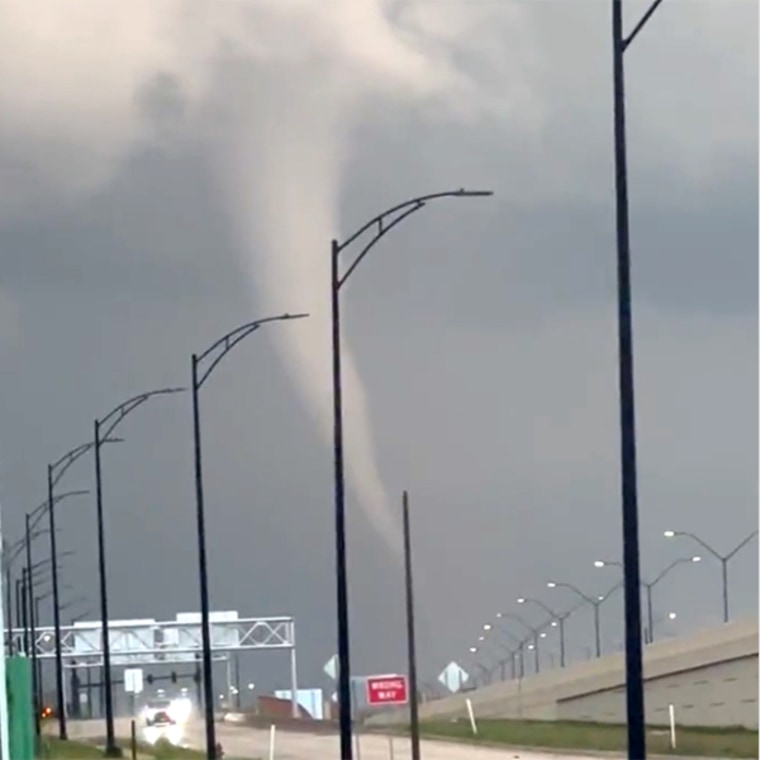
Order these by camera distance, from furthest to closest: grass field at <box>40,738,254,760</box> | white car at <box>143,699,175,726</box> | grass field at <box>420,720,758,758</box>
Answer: white car at <box>143,699,175,726</box>, grass field at <box>420,720,758,758</box>, grass field at <box>40,738,254,760</box>

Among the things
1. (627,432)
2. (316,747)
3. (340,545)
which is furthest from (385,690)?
(316,747)

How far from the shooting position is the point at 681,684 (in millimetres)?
83688

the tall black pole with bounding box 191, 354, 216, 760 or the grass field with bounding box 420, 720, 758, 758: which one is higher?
the tall black pole with bounding box 191, 354, 216, 760

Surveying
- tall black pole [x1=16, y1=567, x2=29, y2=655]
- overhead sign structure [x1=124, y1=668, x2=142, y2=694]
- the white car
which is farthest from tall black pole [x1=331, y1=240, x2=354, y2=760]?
the white car

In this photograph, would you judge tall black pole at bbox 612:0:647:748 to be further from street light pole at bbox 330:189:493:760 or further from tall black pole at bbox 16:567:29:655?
tall black pole at bbox 16:567:29:655

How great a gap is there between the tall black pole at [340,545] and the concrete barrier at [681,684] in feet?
113

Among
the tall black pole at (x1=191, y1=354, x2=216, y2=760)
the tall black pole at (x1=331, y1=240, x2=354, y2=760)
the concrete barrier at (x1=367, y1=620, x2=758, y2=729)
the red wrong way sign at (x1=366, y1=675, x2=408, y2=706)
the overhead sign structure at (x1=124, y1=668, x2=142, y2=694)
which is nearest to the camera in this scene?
the tall black pole at (x1=331, y1=240, x2=354, y2=760)

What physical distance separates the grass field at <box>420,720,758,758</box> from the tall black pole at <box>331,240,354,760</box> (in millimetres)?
20373

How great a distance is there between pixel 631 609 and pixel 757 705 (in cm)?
5129

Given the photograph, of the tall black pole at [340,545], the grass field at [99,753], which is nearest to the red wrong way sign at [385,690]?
the tall black pole at [340,545]

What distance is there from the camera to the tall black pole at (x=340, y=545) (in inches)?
1693

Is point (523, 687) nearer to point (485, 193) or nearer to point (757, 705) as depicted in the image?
point (757, 705)

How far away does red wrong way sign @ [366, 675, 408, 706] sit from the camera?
46406 mm

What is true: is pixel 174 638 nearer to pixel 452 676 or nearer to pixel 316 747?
pixel 316 747
